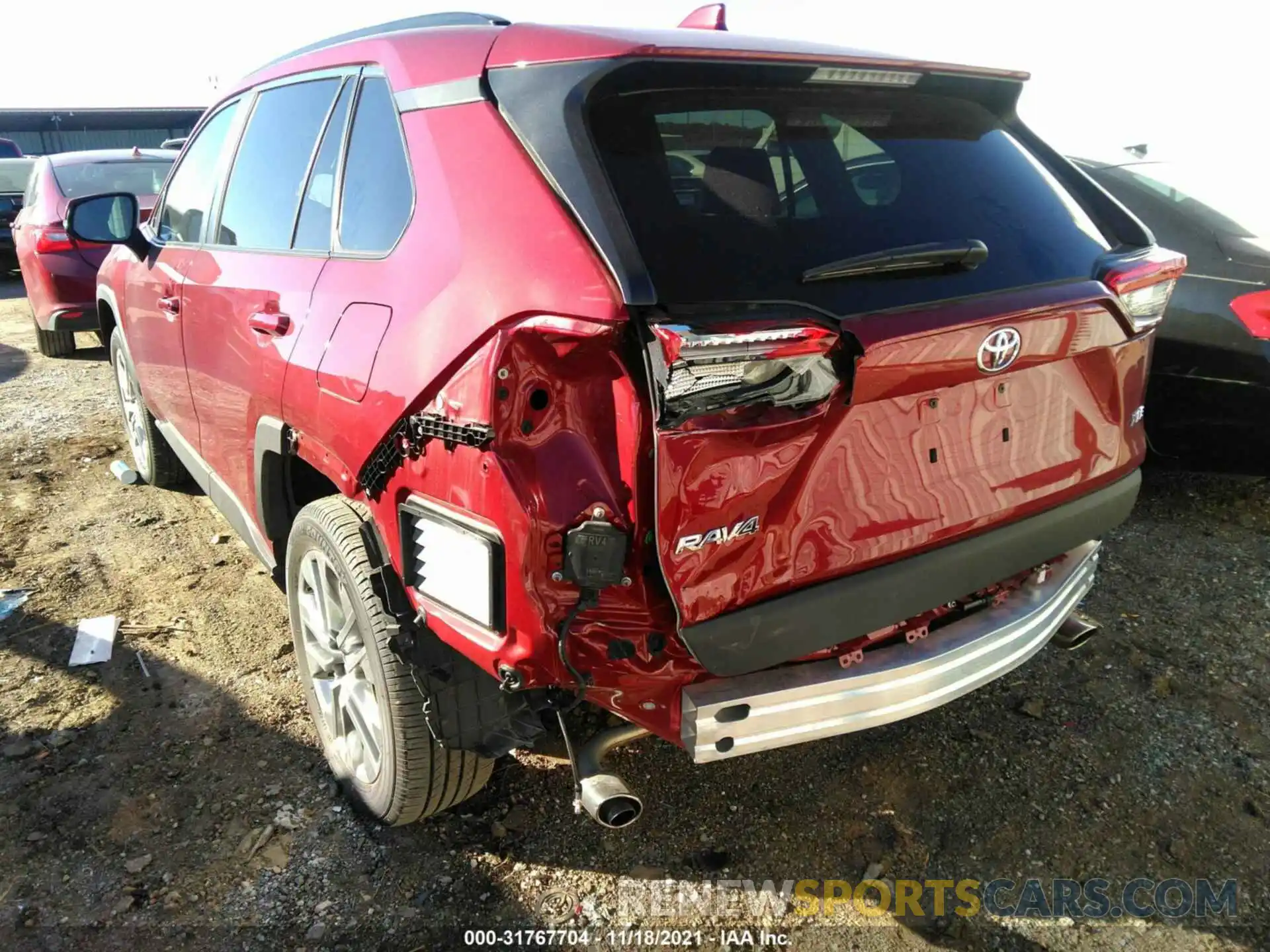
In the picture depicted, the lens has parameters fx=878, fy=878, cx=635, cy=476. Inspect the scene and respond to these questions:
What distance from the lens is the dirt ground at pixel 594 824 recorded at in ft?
7.14

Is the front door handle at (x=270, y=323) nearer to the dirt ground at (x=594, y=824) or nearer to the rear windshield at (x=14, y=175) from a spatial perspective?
the dirt ground at (x=594, y=824)

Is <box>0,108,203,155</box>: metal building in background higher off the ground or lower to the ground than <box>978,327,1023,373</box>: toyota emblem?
higher

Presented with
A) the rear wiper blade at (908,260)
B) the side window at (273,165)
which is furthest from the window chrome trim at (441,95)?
the rear wiper blade at (908,260)

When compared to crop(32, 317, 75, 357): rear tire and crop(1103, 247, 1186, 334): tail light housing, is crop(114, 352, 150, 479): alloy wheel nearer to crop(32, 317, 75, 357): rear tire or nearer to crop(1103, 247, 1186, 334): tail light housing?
crop(32, 317, 75, 357): rear tire

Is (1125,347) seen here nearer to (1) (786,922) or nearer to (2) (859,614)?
(2) (859,614)

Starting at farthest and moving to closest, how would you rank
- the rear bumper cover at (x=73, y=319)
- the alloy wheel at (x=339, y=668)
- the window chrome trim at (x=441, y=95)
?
the rear bumper cover at (x=73, y=319) → the alloy wheel at (x=339, y=668) → the window chrome trim at (x=441, y=95)

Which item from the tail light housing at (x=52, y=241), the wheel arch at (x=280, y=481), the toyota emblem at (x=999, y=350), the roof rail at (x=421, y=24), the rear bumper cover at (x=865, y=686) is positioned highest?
the roof rail at (x=421, y=24)

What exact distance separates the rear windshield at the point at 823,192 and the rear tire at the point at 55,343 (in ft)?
24.2

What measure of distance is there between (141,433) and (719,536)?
4139mm

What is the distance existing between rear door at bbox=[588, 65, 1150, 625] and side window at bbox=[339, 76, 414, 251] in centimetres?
57

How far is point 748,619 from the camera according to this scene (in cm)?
174

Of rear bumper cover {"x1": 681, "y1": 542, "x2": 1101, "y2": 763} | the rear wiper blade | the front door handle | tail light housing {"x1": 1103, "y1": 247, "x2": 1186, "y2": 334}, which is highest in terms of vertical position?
the rear wiper blade

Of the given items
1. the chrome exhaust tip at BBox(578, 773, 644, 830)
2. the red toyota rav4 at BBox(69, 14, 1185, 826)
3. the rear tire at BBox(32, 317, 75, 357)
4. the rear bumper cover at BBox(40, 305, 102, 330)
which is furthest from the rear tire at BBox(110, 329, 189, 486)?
the chrome exhaust tip at BBox(578, 773, 644, 830)

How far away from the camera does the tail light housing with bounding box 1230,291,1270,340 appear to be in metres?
3.67
